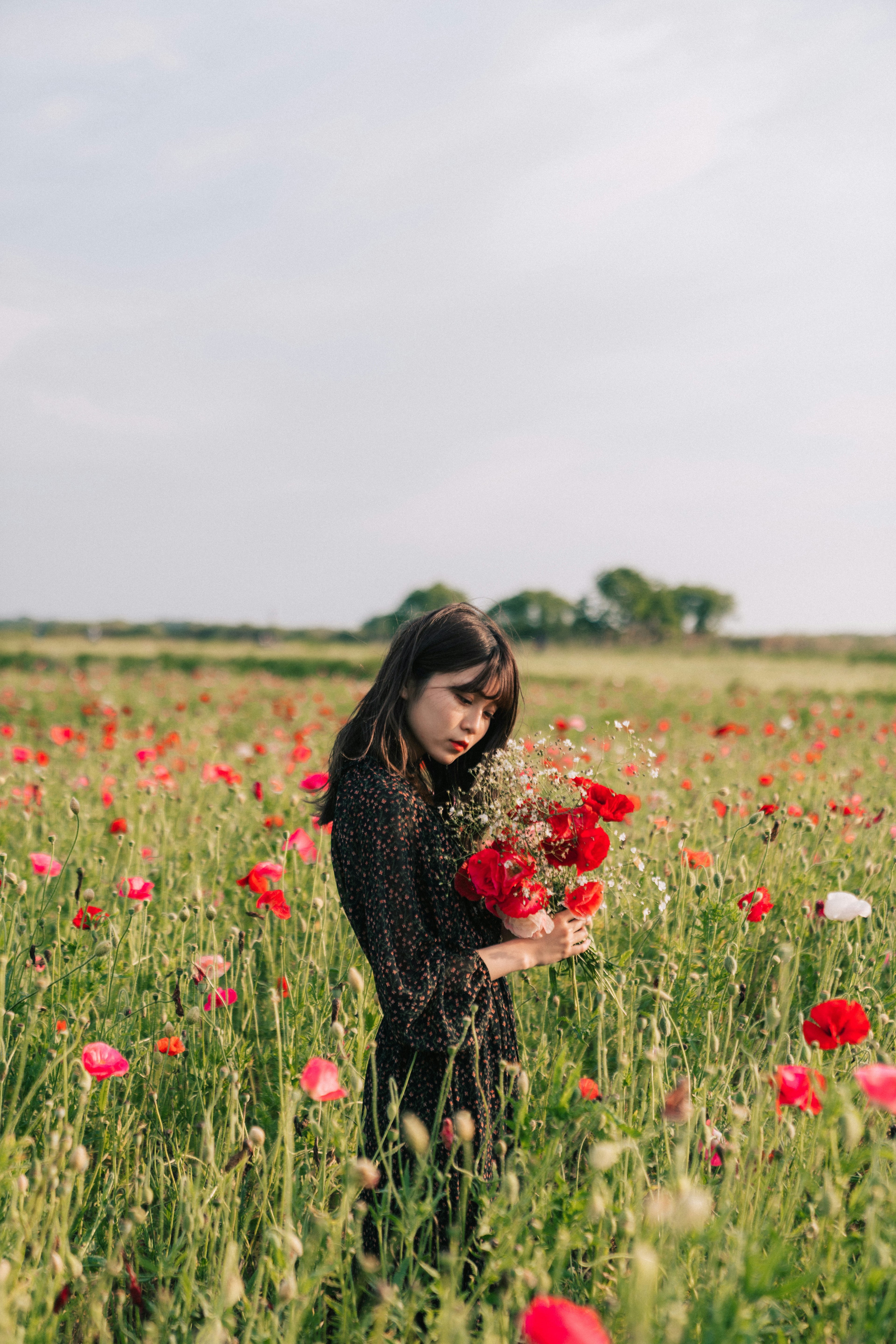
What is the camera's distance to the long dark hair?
1.90m

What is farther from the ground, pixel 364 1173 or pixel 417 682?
pixel 417 682

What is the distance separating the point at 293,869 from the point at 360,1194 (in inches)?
57.0

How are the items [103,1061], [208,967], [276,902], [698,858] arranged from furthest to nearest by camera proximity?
[698,858], [276,902], [208,967], [103,1061]

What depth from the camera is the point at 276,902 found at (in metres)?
2.28

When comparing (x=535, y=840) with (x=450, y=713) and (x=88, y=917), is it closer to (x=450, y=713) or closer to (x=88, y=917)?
(x=450, y=713)

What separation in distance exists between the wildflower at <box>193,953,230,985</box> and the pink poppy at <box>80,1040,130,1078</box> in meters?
0.24

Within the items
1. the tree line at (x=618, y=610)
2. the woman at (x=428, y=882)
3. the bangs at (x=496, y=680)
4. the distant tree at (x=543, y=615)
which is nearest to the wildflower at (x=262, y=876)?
the woman at (x=428, y=882)

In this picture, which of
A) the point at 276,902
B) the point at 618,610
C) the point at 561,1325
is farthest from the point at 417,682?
the point at 618,610

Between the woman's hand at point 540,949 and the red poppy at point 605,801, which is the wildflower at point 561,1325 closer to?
the woman's hand at point 540,949

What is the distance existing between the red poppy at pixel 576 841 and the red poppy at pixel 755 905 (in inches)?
27.0

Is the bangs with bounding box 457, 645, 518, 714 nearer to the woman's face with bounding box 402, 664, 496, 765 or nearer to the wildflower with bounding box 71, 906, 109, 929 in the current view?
the woman's face with bounding box 402, 664, 496, 765

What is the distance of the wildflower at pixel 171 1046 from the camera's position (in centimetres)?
194

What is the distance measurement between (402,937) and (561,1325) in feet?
2.69

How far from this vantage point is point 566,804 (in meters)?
1.79
